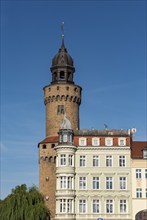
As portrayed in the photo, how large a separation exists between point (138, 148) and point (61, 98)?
20.0 metres

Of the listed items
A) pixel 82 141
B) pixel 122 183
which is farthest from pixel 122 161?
pixel 82 141

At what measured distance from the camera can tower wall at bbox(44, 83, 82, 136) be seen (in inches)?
3492

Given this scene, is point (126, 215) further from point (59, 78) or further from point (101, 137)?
point (59, 78)

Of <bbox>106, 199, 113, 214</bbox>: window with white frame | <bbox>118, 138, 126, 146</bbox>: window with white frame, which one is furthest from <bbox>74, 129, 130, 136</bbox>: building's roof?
<bbox>106, 199, 113, 214</bbox>: window with white frame

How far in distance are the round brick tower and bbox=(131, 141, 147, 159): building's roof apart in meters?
15.1

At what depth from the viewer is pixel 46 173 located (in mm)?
83375

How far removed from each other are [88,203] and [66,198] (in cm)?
362

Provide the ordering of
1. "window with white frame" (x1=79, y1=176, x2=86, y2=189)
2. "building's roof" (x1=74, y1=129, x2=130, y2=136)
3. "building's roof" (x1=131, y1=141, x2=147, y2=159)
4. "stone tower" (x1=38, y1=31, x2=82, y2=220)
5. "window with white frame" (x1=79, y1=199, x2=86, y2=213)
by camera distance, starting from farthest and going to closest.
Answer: "stone tower" (x1=38, y1=31, x2=82, y2=220), "building's roof" (x1=74, y1=129, x2=130, y2=136), "building's roof" (x1=131, y1=141, x2=147, y2=159), "window with white frame" (x1=79, y1=176, x2=86, y2=189), "window with white frame" (x1=79, y1=199, x2=86, y2=213)

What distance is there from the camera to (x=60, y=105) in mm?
89188

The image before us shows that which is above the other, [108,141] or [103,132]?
[103,132]

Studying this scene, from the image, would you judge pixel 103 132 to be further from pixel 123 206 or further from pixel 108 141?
pixel 123 206

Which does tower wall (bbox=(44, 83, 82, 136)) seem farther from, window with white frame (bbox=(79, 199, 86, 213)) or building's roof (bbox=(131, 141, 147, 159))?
window with white frame (bbox=(79, 199, 86, 213))

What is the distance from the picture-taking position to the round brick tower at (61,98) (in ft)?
291

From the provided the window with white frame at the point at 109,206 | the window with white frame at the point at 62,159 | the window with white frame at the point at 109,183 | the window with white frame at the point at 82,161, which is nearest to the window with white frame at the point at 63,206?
the window with white frame at the point at 62,159
